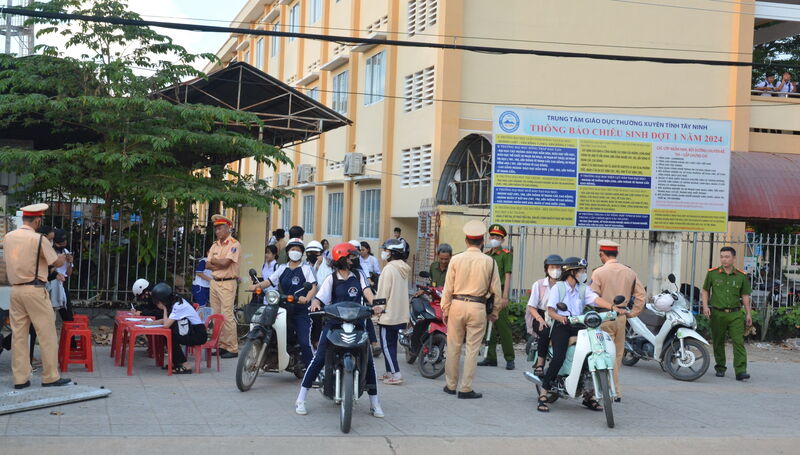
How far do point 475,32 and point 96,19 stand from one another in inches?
600

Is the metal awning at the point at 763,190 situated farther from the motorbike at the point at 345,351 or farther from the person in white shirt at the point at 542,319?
the motorbike at the point at 345,351

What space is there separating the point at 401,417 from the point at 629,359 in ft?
18.1

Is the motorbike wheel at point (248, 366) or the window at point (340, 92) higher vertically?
the window at point (340, 92)

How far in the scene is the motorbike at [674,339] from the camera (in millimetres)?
11648

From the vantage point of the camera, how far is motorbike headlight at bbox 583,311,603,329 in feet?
28.1

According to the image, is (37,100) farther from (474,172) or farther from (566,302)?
(474,172)

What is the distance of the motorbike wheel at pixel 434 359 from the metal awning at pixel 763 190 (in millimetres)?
11289

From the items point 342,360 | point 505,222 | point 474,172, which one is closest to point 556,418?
point 342,360

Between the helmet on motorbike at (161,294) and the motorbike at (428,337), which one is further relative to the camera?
the motorbike at (428,337)

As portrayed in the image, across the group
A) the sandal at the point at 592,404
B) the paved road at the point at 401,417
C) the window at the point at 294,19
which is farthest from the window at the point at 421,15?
the sandal at the point at 592,404

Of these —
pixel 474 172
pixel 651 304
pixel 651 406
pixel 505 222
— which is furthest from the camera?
pixel 474 172

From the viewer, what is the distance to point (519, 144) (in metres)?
15.3

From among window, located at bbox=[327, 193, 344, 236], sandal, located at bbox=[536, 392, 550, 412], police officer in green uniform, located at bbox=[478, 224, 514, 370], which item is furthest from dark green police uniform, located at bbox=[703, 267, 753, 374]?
window, located at bbox=[327, 193, 344, 236]

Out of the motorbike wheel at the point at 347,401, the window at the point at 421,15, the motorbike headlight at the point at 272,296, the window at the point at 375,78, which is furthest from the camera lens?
the window at the point at 375,78
